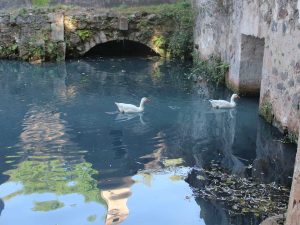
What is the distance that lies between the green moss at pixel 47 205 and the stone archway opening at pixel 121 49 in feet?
35.6

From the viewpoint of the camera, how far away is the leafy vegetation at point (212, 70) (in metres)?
10.2

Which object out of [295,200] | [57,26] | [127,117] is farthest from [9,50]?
[295,200]

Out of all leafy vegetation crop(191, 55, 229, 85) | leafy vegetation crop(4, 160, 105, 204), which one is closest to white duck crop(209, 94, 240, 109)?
leafy vegetation crop(191, 55, 229, 85)

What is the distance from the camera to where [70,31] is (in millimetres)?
14242

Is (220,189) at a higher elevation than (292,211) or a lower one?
lower

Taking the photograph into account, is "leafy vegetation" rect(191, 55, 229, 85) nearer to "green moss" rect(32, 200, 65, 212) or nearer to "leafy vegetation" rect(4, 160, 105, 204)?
"leafy vegetation" rect(4, 160, 105, 204)

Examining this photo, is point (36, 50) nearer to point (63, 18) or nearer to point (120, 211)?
point (63, 18)

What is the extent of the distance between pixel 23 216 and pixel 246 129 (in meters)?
3.89

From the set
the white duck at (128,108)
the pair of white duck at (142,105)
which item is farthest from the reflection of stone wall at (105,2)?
the white duck at (128,108)

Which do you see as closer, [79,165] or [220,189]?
[220,189]

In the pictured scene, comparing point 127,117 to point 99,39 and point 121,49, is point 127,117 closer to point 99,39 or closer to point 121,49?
point 99,39

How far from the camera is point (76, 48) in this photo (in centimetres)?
1437

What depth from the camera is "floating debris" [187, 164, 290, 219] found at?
4.54m

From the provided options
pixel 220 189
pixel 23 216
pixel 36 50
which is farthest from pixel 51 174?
pixel 36 50
